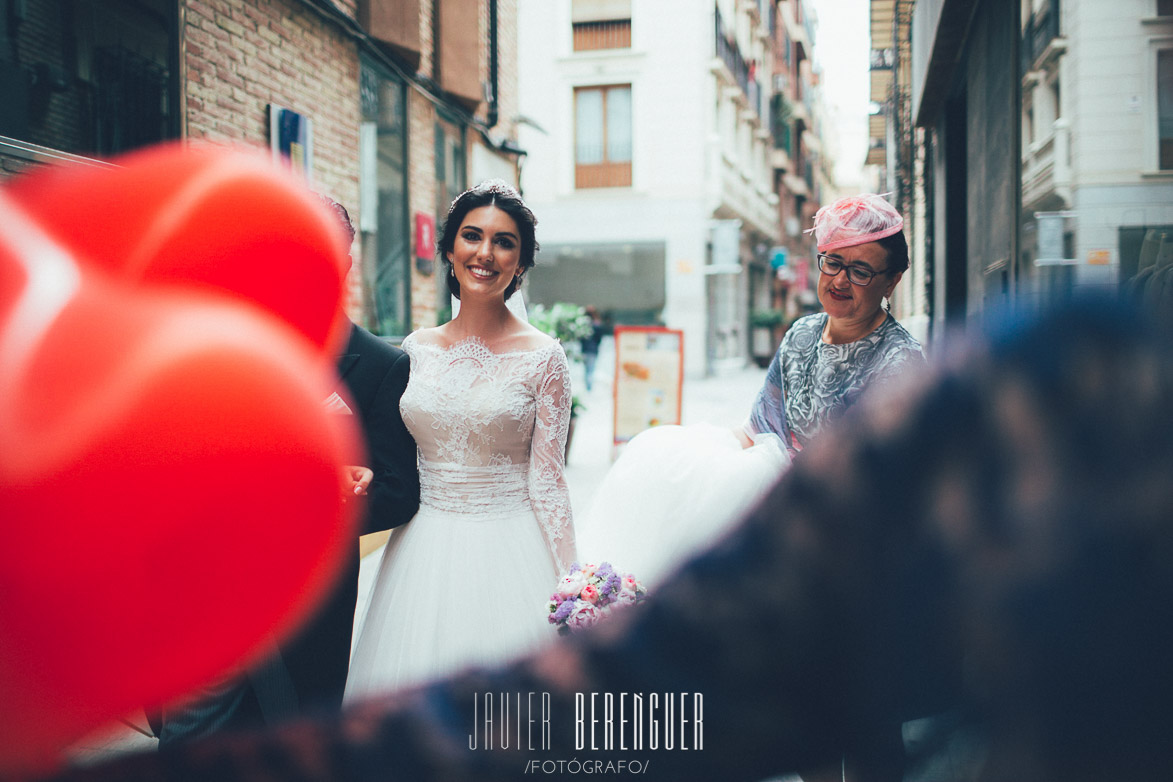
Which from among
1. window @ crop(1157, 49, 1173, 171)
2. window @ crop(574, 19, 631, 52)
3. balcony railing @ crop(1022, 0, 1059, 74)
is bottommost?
window @ crop(1157, 49, 1173, 171)

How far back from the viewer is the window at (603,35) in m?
21.1

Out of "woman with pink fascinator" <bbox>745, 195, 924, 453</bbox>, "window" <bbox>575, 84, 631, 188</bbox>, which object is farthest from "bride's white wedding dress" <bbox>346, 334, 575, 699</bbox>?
"window" <bbox>575, 84, 631, 188</bbox>

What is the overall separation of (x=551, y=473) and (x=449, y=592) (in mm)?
452

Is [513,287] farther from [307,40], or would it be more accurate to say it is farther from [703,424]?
[307,40]

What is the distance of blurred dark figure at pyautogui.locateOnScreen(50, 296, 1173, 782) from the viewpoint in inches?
9.1

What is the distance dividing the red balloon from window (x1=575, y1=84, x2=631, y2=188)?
73.4 feet

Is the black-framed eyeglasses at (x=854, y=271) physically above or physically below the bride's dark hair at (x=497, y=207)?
below

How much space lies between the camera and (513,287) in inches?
108

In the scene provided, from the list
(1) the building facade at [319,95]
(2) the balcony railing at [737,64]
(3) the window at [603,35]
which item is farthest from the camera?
(2) the balcony railing at [737,64]

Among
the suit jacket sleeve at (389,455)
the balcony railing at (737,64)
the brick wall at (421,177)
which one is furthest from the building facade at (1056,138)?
the balcony railing at (737,64)

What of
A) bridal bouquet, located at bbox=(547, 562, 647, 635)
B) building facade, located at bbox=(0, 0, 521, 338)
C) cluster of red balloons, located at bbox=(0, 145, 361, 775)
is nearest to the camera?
cluster of red balloons, located at bbox=(0, 145, 361, 775)

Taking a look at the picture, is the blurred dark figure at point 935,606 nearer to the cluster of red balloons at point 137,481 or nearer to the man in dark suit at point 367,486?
the cluster of red balloons at point 137,481

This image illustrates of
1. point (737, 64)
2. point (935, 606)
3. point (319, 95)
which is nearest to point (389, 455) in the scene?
point (935, 606)

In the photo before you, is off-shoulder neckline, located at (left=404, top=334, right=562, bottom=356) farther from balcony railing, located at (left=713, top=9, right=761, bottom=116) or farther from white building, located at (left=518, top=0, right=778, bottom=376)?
balcony railing, located at (left=713, top=9, right=761, bottom=116)
